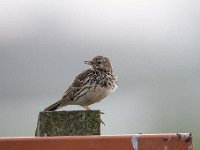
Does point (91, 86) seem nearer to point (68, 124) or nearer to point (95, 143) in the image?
point (68, 124)

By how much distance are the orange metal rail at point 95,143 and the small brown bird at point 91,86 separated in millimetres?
4075

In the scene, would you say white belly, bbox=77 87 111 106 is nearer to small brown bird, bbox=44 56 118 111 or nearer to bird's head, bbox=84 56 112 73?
small brown bird, bbox=44 56 118 111

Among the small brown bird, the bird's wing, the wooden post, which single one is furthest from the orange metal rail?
the bird's wing

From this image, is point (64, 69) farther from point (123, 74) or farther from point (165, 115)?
point (165, 115)

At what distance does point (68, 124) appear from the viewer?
5539 mm

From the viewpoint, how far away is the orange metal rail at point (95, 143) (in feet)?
16.1

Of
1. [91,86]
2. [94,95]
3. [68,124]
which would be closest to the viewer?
[68,124]

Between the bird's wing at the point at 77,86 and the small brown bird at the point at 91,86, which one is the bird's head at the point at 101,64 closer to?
the small brown bird at the point at 91,86

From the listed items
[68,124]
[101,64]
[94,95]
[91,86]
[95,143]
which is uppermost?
[101,64]

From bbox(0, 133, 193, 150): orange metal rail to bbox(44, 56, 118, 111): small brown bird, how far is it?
13.4 feet

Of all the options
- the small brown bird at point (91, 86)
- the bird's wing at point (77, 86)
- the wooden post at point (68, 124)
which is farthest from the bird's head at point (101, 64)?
the wooden post at point (68, 124)

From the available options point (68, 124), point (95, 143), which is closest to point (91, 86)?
point (68, 124)

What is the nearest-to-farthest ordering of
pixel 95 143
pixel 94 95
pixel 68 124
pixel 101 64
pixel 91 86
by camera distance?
1. pixel 95 143
2. pixel 68 124
3. pixel 94 95
4. pixel 91 86
5. pixel 101 64

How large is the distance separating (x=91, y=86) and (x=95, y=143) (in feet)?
14.6
